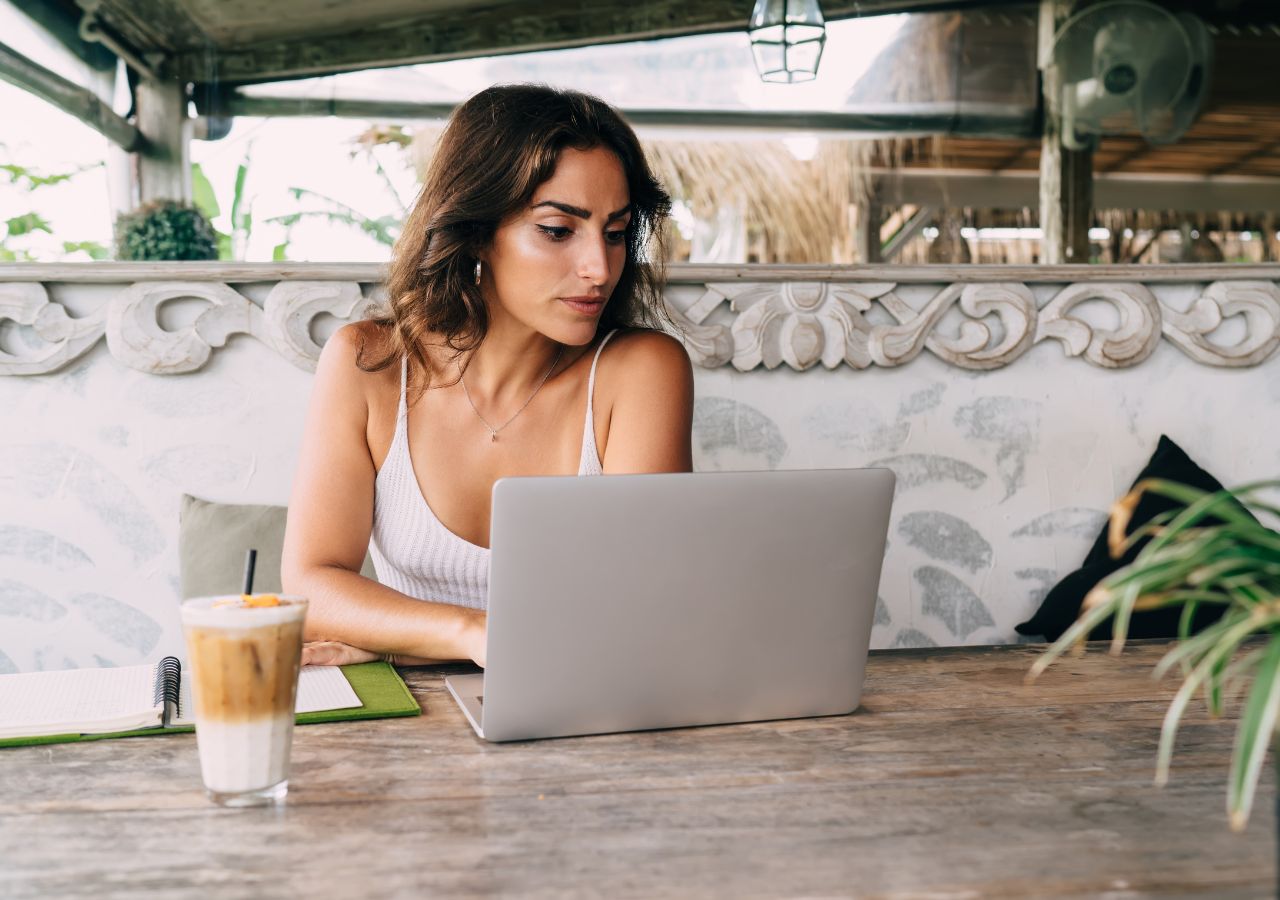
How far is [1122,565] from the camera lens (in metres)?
2.19

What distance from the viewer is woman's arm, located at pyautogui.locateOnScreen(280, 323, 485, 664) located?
1371mm

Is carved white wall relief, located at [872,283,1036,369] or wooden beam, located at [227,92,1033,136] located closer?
carved white wall relief, located at [872,283,1036,369]

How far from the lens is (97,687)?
1.23 meters

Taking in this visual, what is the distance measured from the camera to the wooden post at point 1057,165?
253cm

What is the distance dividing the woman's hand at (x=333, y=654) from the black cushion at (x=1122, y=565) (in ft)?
4.35

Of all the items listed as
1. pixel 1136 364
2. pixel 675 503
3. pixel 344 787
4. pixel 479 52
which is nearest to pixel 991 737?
pixel 675 503

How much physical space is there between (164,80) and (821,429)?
1481 millimetres

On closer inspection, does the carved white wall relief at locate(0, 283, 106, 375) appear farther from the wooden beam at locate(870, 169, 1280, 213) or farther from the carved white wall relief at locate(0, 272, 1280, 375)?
the wooden beam at locate(870, 169, 1280, 213)

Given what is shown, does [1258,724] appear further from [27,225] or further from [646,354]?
[27,225]

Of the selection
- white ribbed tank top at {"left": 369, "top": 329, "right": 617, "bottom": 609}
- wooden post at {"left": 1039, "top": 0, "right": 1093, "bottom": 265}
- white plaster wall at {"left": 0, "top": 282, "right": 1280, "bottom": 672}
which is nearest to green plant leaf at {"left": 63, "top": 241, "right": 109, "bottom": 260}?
white plaster wall at {"left": 0, "top": 282, "right": 1280, "bottom": 672}

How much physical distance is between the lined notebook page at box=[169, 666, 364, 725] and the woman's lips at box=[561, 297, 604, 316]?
0.70 meters

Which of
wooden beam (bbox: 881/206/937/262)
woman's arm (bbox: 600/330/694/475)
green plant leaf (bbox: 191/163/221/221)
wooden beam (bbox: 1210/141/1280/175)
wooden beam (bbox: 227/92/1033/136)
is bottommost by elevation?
woman's arm (bbox: 600/330/694/475)

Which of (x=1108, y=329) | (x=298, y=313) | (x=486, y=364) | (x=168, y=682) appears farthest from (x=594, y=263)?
(x=1108, y=329)

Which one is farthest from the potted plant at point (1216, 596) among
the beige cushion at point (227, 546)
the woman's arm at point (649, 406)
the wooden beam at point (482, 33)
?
the wooden beam at point (482, 33)
